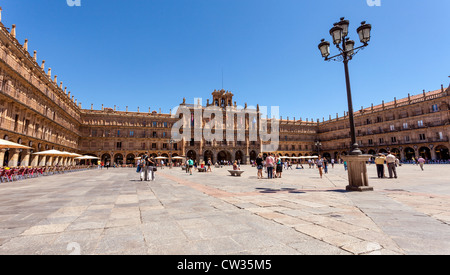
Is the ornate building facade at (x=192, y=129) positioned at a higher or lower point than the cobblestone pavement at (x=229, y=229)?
higher

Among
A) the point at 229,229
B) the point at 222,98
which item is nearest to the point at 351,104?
the point at 229,229

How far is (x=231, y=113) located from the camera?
5225 centimetres

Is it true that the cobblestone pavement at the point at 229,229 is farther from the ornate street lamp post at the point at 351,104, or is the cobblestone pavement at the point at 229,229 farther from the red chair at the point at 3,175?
the red chair at the point at 3,175

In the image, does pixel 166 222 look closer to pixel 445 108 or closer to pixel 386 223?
pixel 386 223

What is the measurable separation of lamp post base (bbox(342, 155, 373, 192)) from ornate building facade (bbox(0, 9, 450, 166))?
83.5 feet

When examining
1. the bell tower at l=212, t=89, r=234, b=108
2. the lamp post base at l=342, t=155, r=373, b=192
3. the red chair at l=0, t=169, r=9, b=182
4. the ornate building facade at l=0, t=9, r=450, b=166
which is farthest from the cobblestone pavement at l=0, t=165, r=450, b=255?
the bell tower at l=212, t=89, r=234, b=108

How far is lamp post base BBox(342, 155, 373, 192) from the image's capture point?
253 inches

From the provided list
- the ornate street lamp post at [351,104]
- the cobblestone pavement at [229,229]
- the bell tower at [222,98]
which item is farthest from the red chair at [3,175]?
the bell tower at [222,98]

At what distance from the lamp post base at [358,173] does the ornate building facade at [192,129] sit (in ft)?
83.5

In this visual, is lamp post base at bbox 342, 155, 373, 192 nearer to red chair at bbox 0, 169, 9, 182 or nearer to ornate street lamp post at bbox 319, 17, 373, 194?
ornate street lamp post at bbox 319, 17, 373, 194

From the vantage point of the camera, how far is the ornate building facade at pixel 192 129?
22359 mm

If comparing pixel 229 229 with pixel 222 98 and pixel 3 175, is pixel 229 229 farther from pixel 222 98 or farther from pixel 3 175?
pixel 222 98
